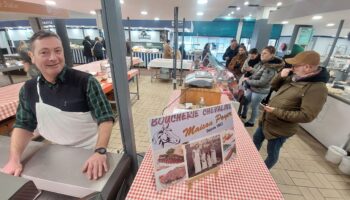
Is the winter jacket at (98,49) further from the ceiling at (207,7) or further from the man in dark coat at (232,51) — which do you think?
the man in dark coat at (232,51)

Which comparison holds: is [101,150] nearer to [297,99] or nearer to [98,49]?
[297,99]

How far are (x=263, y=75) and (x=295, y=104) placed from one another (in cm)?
127

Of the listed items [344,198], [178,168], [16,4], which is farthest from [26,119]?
[344,198]

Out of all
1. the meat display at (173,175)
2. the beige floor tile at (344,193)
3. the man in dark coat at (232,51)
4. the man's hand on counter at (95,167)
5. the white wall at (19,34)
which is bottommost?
the beige floor tile at (344,193)

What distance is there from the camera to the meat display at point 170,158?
0.81m

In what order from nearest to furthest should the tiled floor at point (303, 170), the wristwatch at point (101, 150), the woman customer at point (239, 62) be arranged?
the wristwatch at point (101, 150) < the tiled floor at point (303, 170) < the woman customer at point (239, 62)

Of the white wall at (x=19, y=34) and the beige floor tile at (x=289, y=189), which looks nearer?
the beige floor tile at (x=289, y=189)

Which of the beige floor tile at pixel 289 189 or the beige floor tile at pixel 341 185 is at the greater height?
the beige floor tile at pixel 289 189

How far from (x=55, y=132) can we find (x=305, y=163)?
129 inches

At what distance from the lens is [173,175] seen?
85 cm

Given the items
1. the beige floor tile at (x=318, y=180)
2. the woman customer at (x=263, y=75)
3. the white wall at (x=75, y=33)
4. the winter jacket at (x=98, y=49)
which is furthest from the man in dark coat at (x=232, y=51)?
the white wall at (x=75, y=33)

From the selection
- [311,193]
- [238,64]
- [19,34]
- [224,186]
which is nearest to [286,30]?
[238,64]

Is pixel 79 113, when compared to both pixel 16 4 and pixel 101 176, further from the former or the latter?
pixel 16 4

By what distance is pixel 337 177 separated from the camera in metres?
2.30
